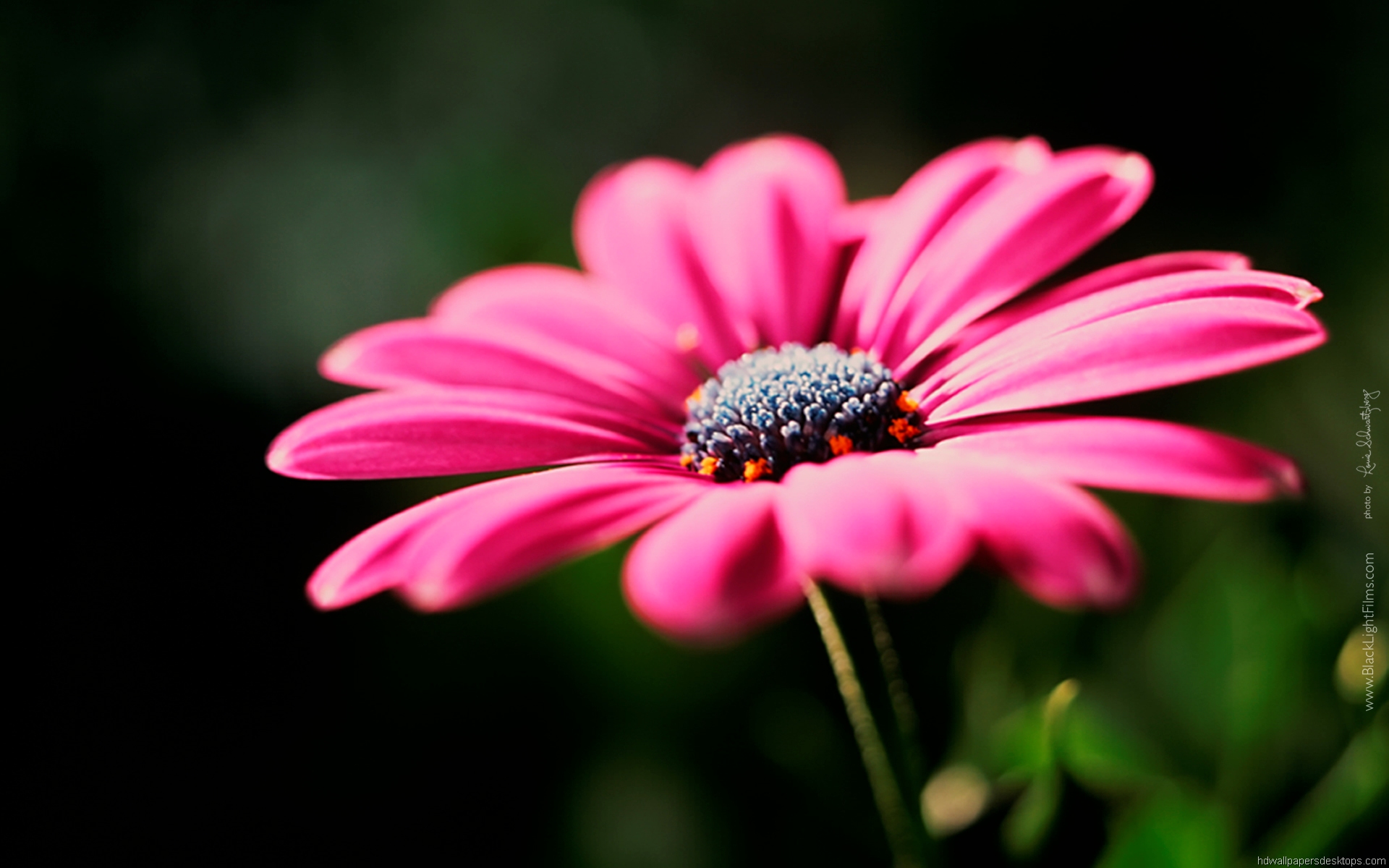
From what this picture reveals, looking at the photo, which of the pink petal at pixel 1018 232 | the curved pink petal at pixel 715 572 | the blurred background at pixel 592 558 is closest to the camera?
the curved pink petal at pixel 715 572

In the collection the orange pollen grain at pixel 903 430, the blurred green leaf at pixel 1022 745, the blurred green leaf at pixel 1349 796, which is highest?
the orange pollen grain at pixel 903 430

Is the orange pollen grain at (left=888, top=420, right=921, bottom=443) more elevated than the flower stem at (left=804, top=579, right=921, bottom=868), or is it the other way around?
the orange pollen grain at (left=888, top=420, right=921, bottom=443)

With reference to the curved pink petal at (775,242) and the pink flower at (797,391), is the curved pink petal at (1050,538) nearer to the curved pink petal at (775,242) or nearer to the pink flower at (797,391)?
the pink flower at (797,391)

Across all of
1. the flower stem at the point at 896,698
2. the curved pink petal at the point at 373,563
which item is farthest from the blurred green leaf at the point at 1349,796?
the curved pink petal at the point at 373,563

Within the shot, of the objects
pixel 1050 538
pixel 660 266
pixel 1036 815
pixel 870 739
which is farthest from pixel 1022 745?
pixel 660 266

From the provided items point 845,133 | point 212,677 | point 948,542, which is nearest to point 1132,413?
point 845,133

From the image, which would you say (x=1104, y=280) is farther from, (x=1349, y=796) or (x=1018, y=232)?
(x=1349, y=796)

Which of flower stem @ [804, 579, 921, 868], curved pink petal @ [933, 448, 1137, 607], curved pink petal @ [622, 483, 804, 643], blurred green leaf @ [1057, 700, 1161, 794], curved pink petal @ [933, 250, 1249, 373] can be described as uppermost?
curved pink petal @ [933, 250, 1249, 373]
